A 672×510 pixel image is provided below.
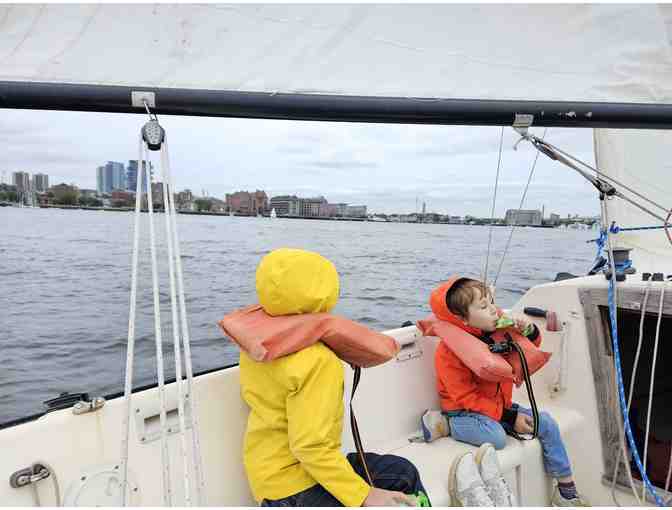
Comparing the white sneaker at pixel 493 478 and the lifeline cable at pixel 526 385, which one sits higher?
the lifeline cable at pixel 526 385

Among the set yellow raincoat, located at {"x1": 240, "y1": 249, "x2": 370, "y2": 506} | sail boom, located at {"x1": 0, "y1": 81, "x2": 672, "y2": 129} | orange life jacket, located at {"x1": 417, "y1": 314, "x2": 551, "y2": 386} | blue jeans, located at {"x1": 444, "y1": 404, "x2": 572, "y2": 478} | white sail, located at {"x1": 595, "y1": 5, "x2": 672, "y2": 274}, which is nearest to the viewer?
sail boom, located at {"x1": 0, "y1": 81, "x2": 672, "y2": 129}

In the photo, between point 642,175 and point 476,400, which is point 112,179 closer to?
point 476,400

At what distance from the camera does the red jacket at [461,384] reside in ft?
7.54

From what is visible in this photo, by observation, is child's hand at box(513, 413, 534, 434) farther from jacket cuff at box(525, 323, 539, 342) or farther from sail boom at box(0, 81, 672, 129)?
sail boom at box(0, 81, 672, 129)

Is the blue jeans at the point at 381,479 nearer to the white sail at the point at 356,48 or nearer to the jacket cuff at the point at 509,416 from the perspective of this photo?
the jacket cuff at the point at 509,416

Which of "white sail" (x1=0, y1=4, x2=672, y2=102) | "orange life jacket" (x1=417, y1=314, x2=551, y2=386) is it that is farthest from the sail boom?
"orange life jacket" (x1=417, y1=314, x2=551, y2=386)

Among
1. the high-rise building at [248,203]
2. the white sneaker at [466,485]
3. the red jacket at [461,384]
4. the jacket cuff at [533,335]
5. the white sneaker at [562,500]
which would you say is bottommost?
the white sneaker at [562,500]

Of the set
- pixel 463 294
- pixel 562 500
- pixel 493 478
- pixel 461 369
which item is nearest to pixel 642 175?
pixel 463 294

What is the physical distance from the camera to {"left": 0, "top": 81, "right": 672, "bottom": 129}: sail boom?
1.28 meters

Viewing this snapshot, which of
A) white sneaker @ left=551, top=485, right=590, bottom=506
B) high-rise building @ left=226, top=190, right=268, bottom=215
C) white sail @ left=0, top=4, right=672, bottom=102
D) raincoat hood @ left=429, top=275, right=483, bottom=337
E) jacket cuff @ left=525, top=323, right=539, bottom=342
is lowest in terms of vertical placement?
white sneaker @ left=551, top=485, right=590, bottom=506

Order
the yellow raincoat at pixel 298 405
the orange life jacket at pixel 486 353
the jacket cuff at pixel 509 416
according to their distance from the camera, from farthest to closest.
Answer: the jacket cuff at pixel 509 416 < the orange life jacket at pixel 486 353 < the yellow raincoat at pixel 298 405

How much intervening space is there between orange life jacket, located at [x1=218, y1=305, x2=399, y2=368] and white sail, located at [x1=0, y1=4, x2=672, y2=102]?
644mm

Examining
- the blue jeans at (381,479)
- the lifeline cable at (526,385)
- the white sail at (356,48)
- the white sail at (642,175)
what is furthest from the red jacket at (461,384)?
the white sail at (642,175)

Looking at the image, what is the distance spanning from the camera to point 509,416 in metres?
2.39
